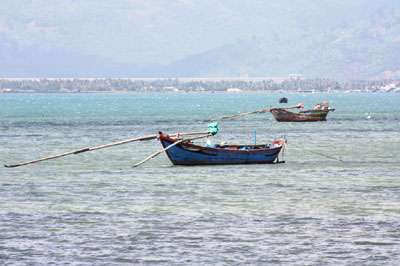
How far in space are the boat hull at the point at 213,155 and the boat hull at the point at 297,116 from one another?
60.0m

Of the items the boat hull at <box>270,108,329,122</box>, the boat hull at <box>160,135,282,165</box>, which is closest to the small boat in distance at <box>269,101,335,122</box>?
the boat hull at <box>270,108,329,122</box>

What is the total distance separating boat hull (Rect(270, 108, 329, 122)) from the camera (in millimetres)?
114000

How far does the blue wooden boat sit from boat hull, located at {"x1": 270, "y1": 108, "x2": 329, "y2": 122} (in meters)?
59.7

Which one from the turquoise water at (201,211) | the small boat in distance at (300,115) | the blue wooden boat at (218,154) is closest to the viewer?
the turquoise water at (201,211)

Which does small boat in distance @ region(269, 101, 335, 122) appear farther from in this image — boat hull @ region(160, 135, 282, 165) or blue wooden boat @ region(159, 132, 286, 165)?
boat hull @ region(160, 135, 282, 165)

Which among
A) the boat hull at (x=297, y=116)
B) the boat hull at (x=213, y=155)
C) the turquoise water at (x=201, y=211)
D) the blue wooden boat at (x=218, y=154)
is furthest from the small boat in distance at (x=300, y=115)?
the boat hull at (x=213, y=155)

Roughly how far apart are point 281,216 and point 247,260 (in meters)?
7.59

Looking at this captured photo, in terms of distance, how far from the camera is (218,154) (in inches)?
2063

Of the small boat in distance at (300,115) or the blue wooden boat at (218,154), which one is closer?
the blue wooden boat at (218,154)

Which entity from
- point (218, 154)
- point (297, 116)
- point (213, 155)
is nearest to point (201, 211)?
point (213, 155)

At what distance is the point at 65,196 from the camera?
40.4 meters

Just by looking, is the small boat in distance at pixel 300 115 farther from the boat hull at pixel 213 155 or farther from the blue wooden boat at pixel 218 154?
the boat hull at pixel 213 155

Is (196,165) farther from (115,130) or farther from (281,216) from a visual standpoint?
(115,130)

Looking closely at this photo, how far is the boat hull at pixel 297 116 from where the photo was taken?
4488 inches
